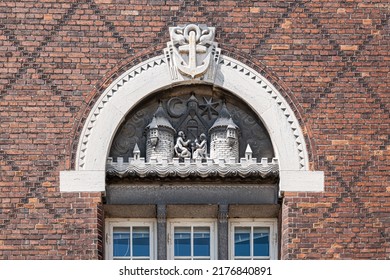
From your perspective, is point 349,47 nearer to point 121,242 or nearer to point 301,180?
point 301,180

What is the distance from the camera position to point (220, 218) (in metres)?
18.8

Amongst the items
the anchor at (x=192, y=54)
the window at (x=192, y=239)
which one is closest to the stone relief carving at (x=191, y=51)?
the anchor at (x=192, y=54)

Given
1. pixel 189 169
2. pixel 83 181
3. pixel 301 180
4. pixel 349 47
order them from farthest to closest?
pixel 349 47, pixel 189 169, pixel 301 180, pixel 83 181

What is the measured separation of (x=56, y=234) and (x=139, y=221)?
3.96ft

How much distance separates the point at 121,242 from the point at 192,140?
1614 millimetres

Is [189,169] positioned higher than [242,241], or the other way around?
[189,169]

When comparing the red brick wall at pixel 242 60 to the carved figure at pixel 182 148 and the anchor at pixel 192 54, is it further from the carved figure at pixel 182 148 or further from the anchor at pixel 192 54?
the carved figure at pixel 182 148

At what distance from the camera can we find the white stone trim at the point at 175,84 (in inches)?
736

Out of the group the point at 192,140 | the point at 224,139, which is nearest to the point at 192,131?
the point at 192,140

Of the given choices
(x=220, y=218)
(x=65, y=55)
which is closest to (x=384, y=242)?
(x=220, y=218)

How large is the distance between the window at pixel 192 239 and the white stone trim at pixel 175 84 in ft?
3.78

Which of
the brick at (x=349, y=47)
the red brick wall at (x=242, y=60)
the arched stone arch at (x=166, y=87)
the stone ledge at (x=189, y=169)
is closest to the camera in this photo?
the red brick wall at (x=242, y=60)

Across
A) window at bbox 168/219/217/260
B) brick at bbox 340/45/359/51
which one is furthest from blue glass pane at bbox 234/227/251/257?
brick at bbox 340/45/359/51

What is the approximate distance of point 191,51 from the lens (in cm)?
1905
